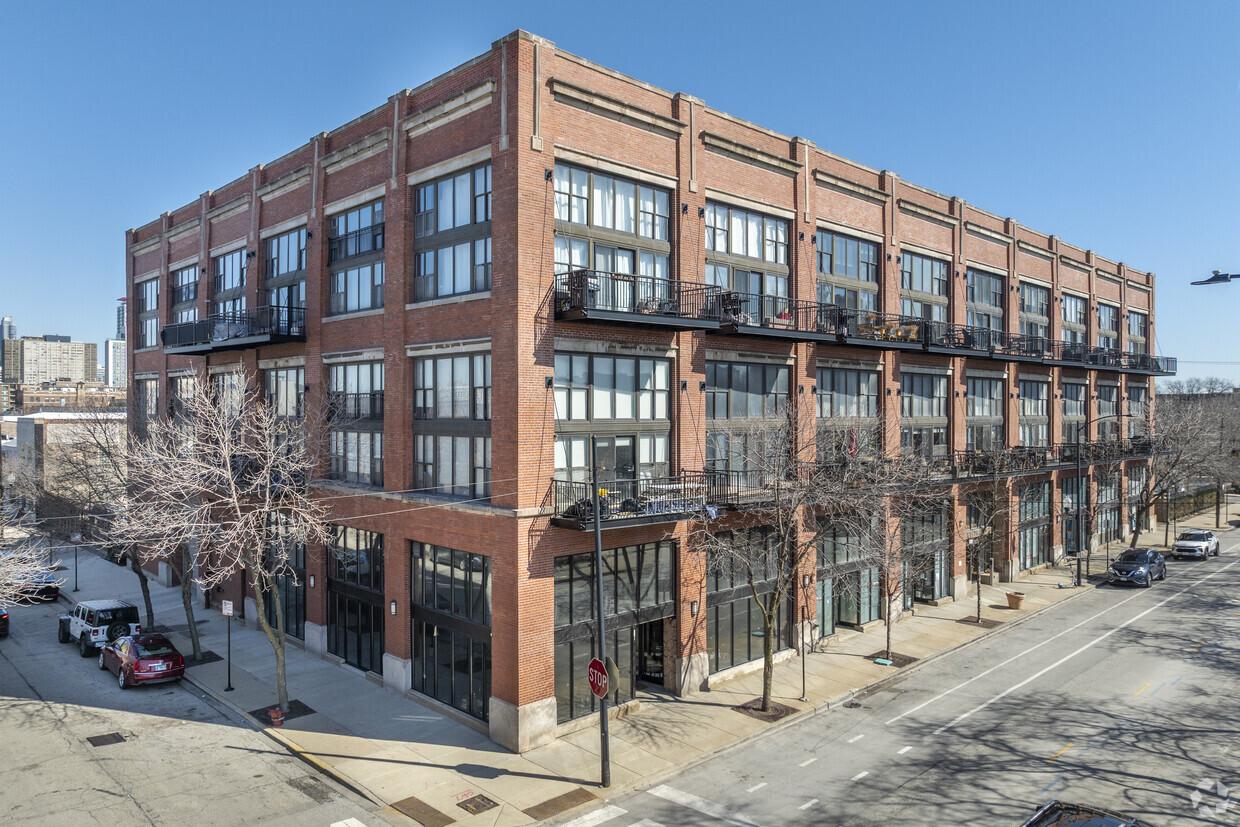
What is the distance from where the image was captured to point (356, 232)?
1041 inches

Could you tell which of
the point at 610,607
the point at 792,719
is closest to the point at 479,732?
the point at 610,607

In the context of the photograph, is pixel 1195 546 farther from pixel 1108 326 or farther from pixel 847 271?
pixel 847 271

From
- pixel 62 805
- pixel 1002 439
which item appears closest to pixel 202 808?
pixel 62 805

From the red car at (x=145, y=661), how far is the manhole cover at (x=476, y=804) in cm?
1298

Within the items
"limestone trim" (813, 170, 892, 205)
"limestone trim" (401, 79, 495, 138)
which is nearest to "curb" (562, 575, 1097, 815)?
"limestone trim" (401, 79, 495, 138)

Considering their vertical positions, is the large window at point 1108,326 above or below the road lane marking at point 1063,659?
above

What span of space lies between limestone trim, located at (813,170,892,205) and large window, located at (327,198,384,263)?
51.4ft

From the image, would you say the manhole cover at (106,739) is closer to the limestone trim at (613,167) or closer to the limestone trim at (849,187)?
the limestone trim at (613,167)

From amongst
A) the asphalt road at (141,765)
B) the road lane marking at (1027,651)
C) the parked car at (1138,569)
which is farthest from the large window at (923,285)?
the asphalt road at (141,765)

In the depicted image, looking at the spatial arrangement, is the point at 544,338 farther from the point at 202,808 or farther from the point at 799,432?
the point at 202,808

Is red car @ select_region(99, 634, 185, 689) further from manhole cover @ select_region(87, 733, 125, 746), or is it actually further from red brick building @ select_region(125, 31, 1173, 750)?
red brick building @ select_region(125, 31, 1173, 750)

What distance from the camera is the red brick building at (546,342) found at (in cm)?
1989

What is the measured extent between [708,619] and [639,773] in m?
7.04

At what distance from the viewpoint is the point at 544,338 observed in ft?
65.6
